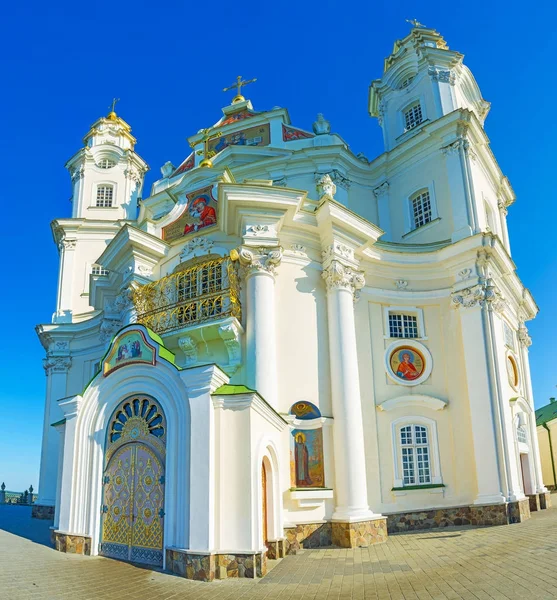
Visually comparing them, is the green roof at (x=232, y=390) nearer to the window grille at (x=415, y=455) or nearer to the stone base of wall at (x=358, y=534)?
the stone base of wall at (x=358, y=534)

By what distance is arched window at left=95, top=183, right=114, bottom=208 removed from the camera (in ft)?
99.4

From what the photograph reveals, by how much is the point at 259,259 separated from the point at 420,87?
12.7m

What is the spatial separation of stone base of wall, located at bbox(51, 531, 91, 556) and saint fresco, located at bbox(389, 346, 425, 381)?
957 cm

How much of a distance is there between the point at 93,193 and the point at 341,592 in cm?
2627

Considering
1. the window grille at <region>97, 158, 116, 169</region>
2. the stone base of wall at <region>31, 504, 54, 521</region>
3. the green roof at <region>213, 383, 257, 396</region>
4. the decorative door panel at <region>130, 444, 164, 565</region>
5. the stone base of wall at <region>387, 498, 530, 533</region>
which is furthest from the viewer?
the window grille at <region>97, 158, 116, 169</region>

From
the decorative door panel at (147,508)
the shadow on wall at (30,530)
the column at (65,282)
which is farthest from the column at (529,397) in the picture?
the column at (65,282)

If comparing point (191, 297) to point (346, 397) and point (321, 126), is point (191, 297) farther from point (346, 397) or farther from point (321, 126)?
point (321, 126)

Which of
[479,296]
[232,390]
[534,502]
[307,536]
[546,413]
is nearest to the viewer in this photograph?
[232,390]

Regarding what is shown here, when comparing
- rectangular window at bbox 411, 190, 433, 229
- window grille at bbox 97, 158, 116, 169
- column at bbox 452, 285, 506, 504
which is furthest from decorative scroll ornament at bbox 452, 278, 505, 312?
window grille at bbox 97, 158, 116, 169

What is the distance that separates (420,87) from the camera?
2311 cm

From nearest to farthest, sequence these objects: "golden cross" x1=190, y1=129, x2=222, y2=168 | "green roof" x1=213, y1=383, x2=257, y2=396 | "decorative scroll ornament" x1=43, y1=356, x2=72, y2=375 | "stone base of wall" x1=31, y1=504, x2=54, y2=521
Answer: "green roof" x1=213, y1=383, x2=257, y2=396
"golden cross" x1=190, y1=129, x2=222, y2=168
"stone base of wall" x1=31, y1=504, x2=54, y2=521
"decorative scroll ornament" x1=43, y1=356, x2=72, y2=375

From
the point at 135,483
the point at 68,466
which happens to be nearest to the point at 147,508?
the point at 135,483

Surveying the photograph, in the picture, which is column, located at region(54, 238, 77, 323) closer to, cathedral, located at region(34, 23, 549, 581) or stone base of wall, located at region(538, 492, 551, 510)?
cathedral, located at region(34, 23, 549, 581)

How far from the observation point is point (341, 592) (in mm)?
8719
